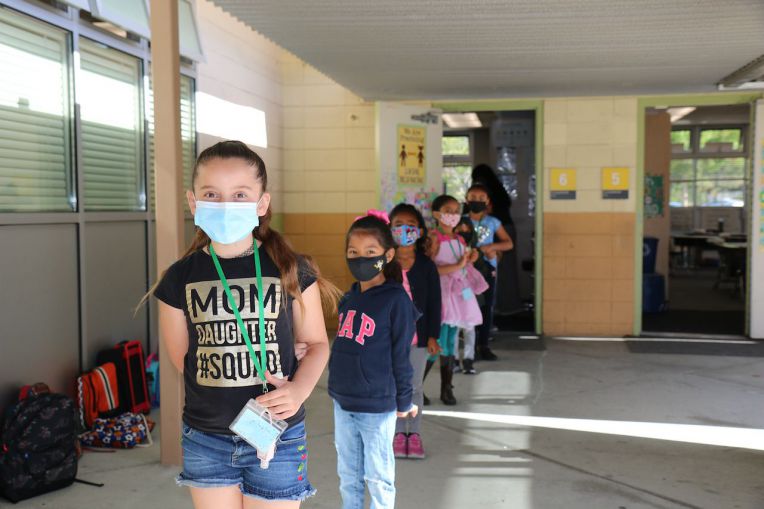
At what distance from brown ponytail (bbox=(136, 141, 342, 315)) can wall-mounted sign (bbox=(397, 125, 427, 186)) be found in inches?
218

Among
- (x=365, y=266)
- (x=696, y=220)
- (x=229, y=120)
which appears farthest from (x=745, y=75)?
(x=696, y=220)

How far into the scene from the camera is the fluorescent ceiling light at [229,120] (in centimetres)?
636

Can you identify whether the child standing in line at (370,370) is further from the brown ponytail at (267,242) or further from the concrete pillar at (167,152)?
the concrete pillar at (167,152)

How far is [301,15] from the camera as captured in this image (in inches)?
182

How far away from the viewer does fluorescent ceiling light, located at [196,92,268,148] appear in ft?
20.9

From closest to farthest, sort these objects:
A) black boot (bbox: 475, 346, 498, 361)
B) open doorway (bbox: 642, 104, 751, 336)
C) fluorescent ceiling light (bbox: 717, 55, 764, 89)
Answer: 1. fluorescent ceiling light (bbox: 717, 55, 764, 89)
2. black boot (bbox: 475, 346, 498, 361)
3. open doorway (bbox: 642, 104, 751, 336)

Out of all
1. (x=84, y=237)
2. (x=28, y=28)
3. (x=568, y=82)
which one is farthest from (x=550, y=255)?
(x=28, y=28)

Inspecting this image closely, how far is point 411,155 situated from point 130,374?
145 inches

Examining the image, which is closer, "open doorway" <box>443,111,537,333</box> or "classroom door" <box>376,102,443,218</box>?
"classroom door" <box>376,102,443,218</box>

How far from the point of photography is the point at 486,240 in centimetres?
635

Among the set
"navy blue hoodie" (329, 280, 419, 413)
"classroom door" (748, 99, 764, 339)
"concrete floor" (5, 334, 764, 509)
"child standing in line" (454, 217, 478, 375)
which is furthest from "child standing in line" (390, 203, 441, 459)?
"classroom door" (748, 99, 764, 339)

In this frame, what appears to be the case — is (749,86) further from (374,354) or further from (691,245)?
(691,245)

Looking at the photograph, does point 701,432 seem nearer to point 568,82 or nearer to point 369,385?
point 369,385

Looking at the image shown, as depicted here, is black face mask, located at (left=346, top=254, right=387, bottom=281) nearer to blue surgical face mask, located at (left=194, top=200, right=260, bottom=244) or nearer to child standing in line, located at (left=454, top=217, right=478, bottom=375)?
blue surgical face mask, located at (left=194, top=200, right=260, bottom=244)
